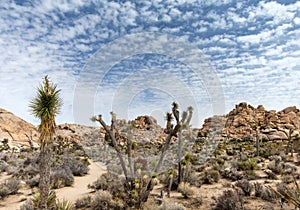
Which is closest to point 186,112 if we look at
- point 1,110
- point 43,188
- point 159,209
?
point 159,209

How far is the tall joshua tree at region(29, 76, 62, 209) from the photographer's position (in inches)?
303

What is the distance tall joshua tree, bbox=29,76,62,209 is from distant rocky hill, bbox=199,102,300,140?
1714 inches

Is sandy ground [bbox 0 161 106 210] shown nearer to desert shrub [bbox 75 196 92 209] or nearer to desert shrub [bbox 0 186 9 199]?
desert shrub [bbox 0 186 9 199]

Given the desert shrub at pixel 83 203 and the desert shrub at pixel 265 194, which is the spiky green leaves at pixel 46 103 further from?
the desert shrub at pixel 265 194

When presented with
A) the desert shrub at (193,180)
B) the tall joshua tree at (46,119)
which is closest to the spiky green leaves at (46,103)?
the tall joshua tree at (46,119)

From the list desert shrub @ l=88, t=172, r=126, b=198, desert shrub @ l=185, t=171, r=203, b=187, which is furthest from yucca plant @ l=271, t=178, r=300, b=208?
→ desert shrub @ l=88, t=172, r=126, b=198

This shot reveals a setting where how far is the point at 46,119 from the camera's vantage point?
26.4ft

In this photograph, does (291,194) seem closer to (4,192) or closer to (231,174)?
(231,174)

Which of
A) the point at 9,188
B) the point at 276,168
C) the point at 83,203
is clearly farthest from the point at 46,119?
the point at 276,168

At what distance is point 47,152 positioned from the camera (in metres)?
7.95

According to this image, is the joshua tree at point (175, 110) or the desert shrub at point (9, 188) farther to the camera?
the joshua tree at point (175, 110)

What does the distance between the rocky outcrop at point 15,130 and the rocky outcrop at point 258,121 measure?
4213 cm

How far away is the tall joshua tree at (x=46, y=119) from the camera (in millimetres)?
7699

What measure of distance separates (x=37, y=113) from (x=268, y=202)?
948cm
